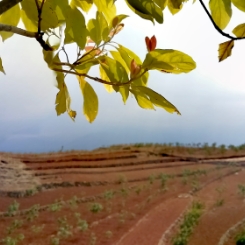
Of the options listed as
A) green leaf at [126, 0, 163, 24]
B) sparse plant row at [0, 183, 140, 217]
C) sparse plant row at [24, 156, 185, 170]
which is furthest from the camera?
sparse plant row at [24, 156, 185, 170]

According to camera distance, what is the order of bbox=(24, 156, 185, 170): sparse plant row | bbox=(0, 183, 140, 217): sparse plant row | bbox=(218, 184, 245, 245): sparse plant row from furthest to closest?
bbox=(24, 156, 185, 170): sparse plant row → bbox=(0, 183, 140, 217): sparse plant row → bbox=(218, 184, 245, 245): sparse plant row

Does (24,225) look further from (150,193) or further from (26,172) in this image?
(150,193)

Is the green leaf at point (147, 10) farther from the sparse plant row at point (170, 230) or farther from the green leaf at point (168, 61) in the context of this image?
the sparse plant row at point (170, 230)

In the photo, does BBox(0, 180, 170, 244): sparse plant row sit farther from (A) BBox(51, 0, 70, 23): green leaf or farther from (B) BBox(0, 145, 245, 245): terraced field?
(A) BBox(51, 0, 70, 23): green leaf

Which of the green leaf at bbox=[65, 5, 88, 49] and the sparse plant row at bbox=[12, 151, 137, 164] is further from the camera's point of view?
the sparse plant row at bbox=[12, 151, 137, 164]

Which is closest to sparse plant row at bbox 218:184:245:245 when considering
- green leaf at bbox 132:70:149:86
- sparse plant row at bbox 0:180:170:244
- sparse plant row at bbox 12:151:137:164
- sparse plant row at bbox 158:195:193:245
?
sparse plant row at bbox 158:195:193:245

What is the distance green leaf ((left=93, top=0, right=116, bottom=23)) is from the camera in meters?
0.20

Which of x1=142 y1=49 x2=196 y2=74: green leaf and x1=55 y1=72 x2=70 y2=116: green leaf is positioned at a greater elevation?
x1=142 y1=49 x2=196 y2=74: green leaf

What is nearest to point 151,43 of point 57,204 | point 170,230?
point 170,230

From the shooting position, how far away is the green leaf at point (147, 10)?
6.0 inches

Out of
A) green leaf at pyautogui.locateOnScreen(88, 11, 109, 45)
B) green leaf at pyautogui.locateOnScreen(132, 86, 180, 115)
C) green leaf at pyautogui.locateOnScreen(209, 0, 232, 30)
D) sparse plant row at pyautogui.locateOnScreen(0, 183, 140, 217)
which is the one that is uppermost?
green leaf at pyautogui.locateOnScreen(209, 0, 232, 30)

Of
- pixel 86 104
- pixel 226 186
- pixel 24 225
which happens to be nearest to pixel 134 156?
pixel 226 186

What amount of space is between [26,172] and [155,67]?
115cm

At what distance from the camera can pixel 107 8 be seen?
0.21 metres
